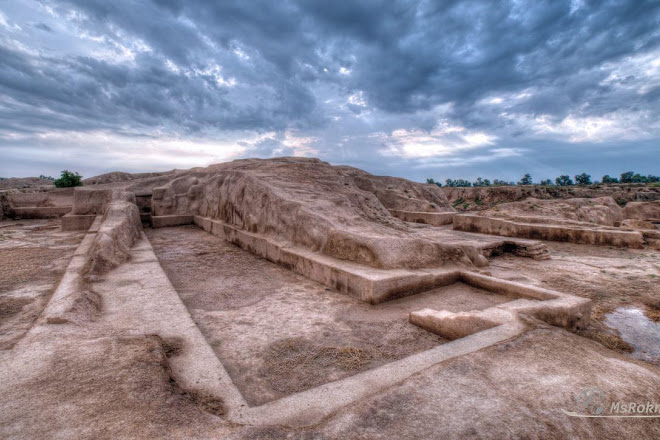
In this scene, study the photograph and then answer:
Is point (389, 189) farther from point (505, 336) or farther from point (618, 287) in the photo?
point (505, 336)

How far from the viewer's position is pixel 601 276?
17.2 feet

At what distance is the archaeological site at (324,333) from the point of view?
163cm

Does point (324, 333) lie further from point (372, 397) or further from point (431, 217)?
point (431, 217)

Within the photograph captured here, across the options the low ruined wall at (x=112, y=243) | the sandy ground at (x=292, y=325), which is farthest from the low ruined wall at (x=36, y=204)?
the sandy ground at (x=292, y=325)

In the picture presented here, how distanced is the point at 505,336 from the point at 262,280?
3482 mm

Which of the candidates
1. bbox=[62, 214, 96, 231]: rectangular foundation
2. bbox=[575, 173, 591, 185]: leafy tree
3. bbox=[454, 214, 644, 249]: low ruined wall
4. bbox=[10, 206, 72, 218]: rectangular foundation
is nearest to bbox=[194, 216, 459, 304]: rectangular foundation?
bbox=[454, 214, 644, 249]: low ruined wall

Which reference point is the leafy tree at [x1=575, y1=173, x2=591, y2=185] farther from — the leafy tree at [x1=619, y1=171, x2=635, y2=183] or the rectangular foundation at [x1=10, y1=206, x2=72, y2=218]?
the rectangular foundation at [x1=10, y1=206, x2=72, y2=218]

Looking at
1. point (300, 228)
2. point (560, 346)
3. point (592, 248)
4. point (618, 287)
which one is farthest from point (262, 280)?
point (592, 248)

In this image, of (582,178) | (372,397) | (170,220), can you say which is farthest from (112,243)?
(582,178)

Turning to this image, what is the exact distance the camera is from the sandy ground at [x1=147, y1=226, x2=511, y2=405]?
2479mm

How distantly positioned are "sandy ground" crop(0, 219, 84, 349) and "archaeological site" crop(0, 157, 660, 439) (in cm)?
3

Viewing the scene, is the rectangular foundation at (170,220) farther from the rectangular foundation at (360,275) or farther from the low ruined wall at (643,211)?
the low ruined wall at (643,211)

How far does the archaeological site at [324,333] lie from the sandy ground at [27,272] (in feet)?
0.11

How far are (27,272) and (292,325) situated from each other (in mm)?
4334
